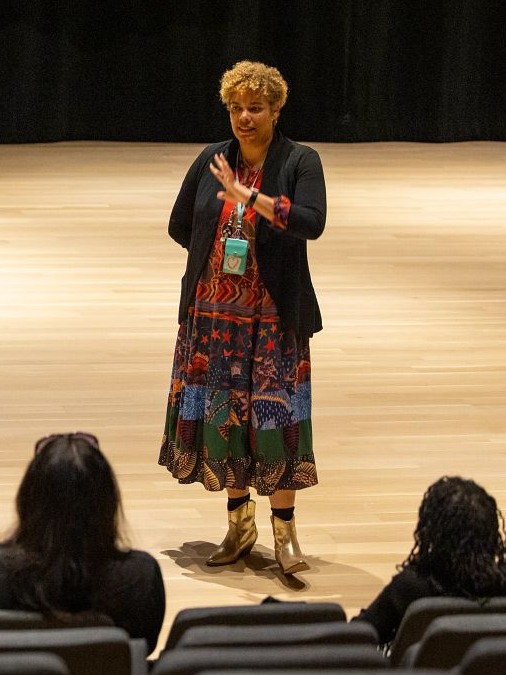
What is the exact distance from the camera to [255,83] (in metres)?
3.83

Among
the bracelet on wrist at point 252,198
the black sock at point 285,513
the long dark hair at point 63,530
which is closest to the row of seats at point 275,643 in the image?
the long dark hair at point 63,530

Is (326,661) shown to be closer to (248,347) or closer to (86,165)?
(248,347)

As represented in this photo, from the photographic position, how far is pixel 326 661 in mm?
2074

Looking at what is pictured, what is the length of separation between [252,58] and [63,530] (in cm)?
1169

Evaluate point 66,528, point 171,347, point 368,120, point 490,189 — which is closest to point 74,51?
point 368,120

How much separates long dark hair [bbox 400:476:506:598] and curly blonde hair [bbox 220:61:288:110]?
5.09ft

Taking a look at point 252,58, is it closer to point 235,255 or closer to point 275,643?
point 235,255

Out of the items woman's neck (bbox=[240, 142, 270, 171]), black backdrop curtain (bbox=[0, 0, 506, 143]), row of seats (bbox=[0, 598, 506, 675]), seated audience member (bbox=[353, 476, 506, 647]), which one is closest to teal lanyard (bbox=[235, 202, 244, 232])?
woman's neck (bbox=[240, 142, 270, 171])

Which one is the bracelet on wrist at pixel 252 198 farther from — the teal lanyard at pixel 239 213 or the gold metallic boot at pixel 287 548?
the gold metallic boot at pixel 287 548

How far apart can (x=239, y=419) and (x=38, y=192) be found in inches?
273

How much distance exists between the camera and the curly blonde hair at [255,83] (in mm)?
3838

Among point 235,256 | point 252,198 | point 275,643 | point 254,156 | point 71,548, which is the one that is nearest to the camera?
point 275,643

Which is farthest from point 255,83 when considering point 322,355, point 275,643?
point 322,355

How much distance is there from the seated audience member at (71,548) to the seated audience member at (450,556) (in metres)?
0.47
